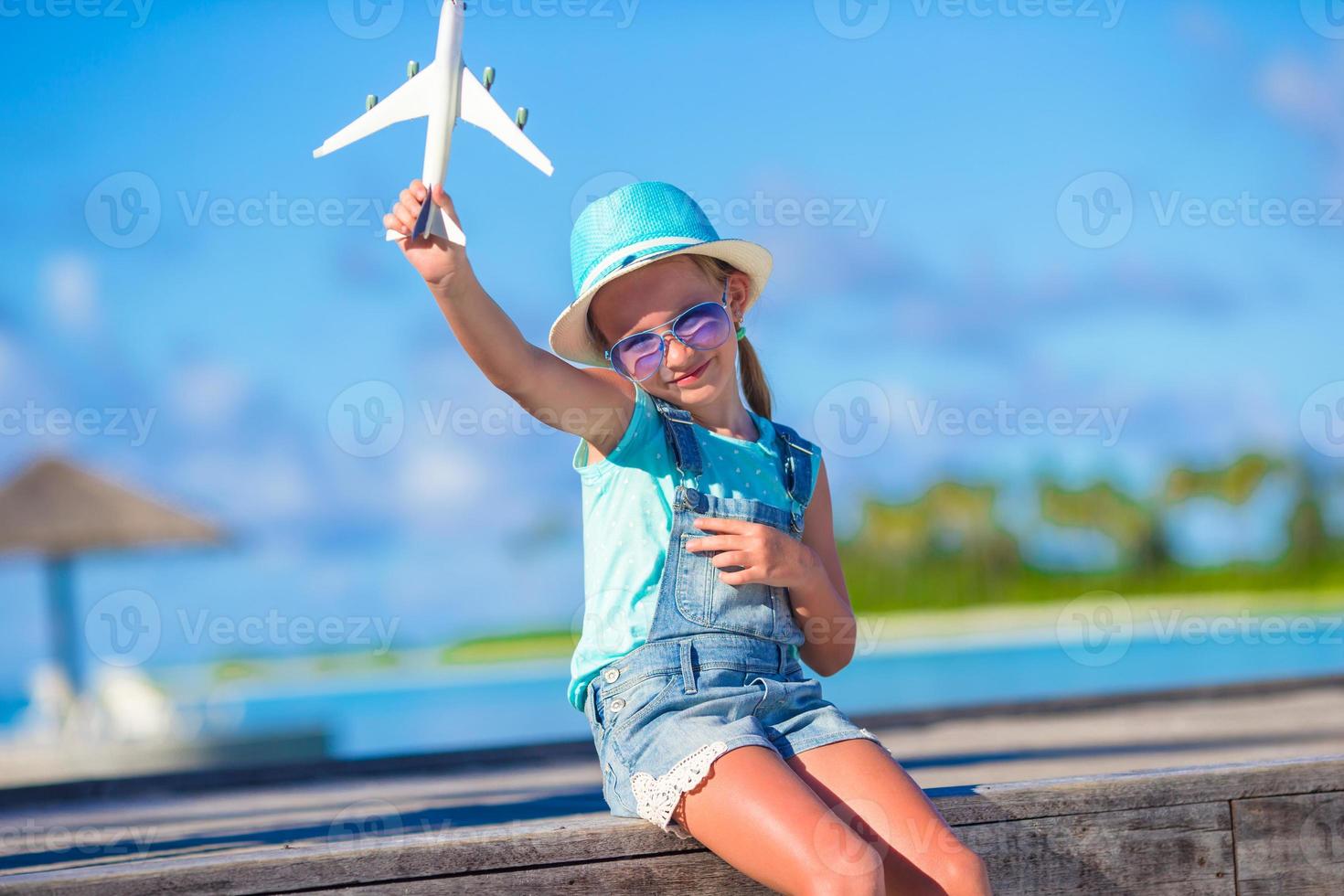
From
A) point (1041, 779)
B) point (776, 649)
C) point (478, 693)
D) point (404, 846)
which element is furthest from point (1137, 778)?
point (478, 693)

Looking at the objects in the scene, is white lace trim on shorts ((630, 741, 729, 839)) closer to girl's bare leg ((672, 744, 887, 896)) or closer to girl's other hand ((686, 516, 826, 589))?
girl's bare leg ((672, 744, 887, 896))

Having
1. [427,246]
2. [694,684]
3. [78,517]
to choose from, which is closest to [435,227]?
[427,246]

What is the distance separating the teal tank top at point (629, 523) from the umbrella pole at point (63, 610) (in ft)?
33.1

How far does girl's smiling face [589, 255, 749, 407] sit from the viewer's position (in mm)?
2223

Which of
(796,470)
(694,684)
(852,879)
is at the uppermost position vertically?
(796,470)

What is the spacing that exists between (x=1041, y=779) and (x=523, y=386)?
1212mm

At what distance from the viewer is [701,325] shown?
2.18 metres

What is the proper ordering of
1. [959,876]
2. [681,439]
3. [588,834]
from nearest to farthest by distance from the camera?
1. [959,876]
2. [588,834]
3. [681,439]

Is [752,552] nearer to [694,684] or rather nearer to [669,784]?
[694,684]

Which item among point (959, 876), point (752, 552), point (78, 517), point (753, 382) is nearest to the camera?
point (959, 876)

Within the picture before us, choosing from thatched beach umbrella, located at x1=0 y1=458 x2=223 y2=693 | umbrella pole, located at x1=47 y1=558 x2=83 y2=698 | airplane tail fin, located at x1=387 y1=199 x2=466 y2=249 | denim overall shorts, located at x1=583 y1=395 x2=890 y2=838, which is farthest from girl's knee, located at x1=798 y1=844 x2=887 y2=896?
umbrella pole, located at x1=47 y1=558 x2=83 y2=698

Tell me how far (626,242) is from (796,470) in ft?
1.84

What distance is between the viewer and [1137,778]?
231cm

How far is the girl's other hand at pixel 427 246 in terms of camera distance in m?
1.83
